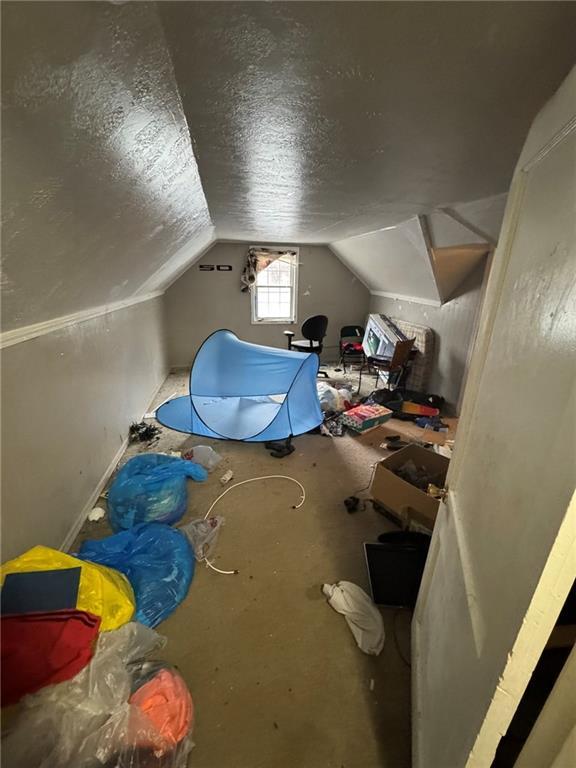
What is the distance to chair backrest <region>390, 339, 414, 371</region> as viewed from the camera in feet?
12.6

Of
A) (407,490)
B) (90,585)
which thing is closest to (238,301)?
(407,490)

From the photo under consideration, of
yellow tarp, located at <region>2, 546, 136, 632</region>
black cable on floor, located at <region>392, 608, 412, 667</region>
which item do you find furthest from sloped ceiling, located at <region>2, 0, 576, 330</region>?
black cable on floor, located at <region>392, 608, 412, 667</region>

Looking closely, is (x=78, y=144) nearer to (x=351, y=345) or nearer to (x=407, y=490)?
(x=407, y=490)

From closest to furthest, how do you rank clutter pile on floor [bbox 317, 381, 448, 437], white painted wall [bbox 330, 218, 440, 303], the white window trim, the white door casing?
the white door casing
clutter pile on floor [bbox 317, 381, 448, 437]
white painted wall [bbox 330, 218, 440, 303]
the white window trim

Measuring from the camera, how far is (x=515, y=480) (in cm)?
63

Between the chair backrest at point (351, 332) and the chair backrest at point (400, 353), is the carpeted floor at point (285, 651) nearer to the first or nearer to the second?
the chair backrest at point (400, 353)

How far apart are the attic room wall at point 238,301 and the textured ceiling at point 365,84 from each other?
3.29 meters

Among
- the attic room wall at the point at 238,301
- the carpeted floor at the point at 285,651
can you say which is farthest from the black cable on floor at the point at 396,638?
the attic room wall at the point at 238,301

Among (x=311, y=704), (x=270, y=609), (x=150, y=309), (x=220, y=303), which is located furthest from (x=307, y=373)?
(x=220, y=303)

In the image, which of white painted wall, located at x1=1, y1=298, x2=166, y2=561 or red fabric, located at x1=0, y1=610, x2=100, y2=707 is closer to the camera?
red fabric, located at x1=0, y1=610, x2=100, y2=707

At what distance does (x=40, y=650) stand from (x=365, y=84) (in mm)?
1878

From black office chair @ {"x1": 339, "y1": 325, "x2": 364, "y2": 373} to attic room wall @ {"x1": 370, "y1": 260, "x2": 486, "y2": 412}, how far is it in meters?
0.94

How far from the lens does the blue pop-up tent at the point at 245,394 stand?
2.88 metres

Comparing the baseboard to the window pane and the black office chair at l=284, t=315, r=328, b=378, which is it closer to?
the black office chair at l=284, t=315, r=328, b=378
